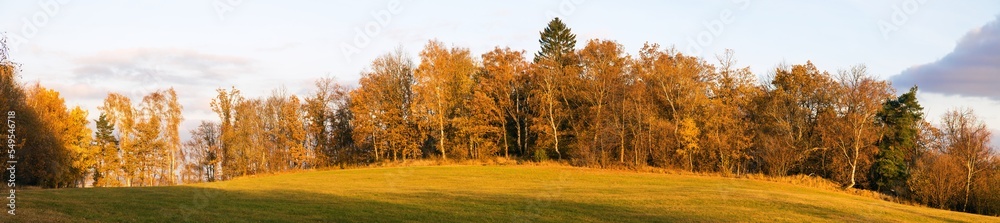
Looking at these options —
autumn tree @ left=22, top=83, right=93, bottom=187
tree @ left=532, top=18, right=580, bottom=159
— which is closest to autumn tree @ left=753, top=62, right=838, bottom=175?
tree @ left=532, top=18, right=580, bottom=159

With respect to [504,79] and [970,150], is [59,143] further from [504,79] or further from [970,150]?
[970,150]

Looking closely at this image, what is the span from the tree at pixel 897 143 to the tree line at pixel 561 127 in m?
0.14

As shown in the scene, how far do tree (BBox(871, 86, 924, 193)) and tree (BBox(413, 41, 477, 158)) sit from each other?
37.4 meters

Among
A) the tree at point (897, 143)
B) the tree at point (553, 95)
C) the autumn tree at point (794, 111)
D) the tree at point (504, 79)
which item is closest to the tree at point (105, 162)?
the tree at point (504, 79)

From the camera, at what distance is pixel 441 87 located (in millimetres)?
59844

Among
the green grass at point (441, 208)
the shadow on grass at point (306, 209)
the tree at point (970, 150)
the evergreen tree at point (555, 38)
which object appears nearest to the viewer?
the shadow on grass at point (306, 209)

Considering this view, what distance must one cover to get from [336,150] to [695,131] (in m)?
40.1

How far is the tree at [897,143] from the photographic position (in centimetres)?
A: 4862

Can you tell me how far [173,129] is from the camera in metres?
64.3

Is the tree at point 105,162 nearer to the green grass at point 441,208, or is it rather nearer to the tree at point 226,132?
the tree at point 226,132

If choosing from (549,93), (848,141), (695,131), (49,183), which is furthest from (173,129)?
(848,141)

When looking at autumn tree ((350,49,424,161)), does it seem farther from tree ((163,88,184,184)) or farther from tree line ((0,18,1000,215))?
tree ((163,88,184,184))

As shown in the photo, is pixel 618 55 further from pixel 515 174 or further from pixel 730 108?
pixel 515 174

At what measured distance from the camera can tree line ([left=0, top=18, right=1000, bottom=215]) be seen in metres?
47.7
